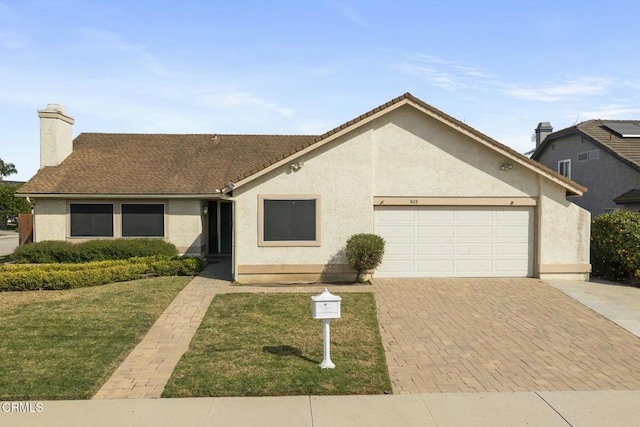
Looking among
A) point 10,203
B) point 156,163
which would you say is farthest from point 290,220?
point 10,203

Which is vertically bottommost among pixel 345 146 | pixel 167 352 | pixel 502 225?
pixel 167 352

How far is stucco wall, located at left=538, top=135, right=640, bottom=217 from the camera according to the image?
58.3 ft

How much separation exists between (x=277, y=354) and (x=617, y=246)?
1103cm

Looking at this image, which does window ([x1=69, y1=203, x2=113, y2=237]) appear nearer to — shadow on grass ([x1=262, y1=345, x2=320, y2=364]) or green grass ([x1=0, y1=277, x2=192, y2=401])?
green grass ([x1=0, y1=277, x2=192, y2=401])

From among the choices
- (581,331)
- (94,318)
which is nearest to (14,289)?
(94,318)

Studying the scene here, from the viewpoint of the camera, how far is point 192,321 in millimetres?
9719

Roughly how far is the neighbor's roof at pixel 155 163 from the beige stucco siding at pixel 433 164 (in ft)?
6.99

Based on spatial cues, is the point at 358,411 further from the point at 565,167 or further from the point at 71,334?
the point at 565,167

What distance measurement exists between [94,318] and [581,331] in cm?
952

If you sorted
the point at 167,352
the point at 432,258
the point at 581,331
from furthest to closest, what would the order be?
the point at 432,258 → the point at 581,331 → the point at 167,352

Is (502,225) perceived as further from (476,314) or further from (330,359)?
(330,359)

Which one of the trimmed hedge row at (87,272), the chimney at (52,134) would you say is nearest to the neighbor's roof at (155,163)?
the chimney at (52,134)

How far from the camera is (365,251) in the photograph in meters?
13.0

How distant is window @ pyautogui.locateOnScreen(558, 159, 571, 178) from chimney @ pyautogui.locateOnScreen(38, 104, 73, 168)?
72.0 feet
